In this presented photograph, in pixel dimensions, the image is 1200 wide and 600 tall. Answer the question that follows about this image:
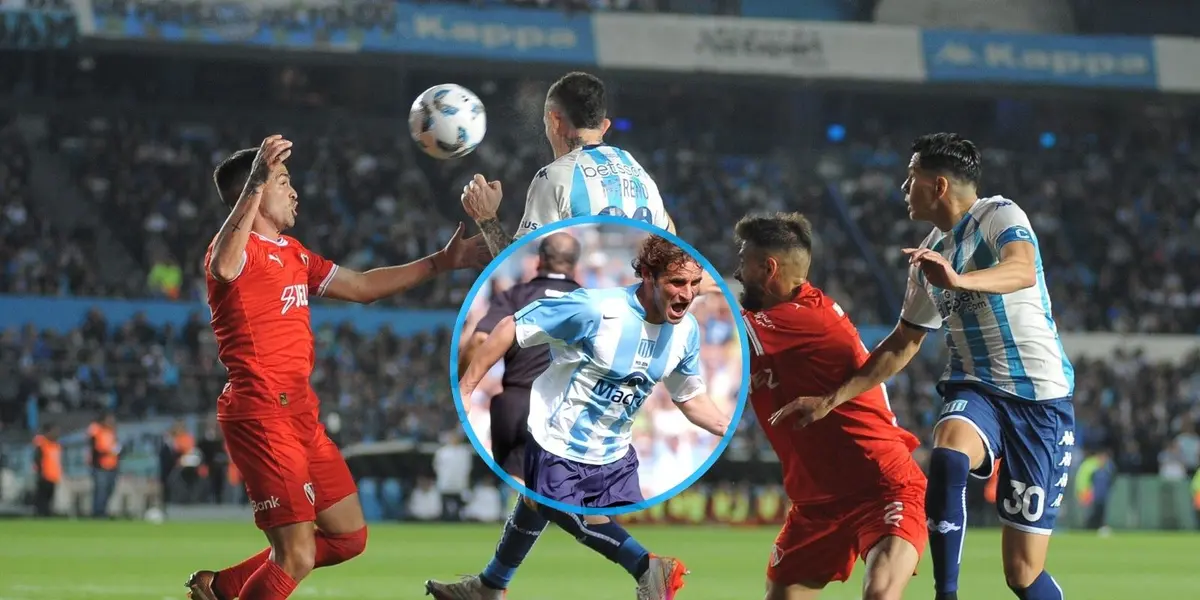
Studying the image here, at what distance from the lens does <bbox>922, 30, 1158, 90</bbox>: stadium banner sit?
34.3 meters

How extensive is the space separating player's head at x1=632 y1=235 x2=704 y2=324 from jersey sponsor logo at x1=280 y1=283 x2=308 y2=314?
7.40ft

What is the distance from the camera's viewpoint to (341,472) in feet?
25.5

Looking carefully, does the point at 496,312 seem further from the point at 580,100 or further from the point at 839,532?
the point at 839,532

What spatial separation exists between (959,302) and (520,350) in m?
2.36

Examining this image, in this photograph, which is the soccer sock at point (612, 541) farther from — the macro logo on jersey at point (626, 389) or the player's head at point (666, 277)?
the player's head at point (666, 277)

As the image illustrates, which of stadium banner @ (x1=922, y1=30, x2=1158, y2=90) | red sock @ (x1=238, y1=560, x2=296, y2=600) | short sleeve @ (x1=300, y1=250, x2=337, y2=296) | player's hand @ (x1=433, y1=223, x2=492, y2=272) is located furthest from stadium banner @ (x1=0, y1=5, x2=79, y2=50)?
red sock @ (x1=238, y1=560, x2=296, y2=600)

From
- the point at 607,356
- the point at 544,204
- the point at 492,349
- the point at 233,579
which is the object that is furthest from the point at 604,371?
the point at 233,579

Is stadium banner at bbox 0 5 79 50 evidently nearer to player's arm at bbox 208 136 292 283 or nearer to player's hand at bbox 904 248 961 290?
player's arm at bbox 208 136 292 283

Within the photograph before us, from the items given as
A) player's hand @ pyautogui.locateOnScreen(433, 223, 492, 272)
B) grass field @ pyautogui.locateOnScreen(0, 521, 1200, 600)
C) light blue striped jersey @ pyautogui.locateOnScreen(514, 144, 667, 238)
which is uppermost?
light blue striped jersey @ pyautogui.locateOnScreen(514, 144, 667, 238)

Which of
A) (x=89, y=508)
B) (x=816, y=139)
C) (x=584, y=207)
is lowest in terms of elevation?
(x=89, y=508)

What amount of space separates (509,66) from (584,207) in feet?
86.0

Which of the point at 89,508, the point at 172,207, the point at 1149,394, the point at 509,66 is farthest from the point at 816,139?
the point at 89,508

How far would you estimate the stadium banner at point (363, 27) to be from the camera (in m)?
30.3

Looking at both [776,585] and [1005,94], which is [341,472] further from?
[1005,94]
